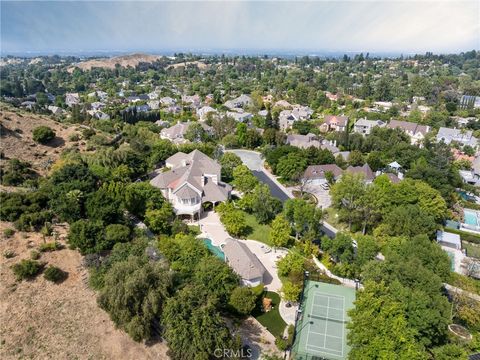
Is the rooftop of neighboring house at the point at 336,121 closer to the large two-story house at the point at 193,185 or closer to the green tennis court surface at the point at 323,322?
the large two-story house at the point at 193,185

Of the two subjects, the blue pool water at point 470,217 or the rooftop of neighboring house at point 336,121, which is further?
the rooftop of neighboring house at point 336,121

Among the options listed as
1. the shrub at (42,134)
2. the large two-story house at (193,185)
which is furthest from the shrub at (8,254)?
the shrub at (42,134)

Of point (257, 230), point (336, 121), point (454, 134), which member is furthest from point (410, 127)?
point (257, 230)

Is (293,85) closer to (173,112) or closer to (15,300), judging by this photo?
(173,112)

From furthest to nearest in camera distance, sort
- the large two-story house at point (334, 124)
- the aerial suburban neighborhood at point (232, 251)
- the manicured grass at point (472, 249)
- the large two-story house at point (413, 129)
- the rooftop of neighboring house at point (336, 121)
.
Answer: the rooftop of neighboring house at point (336, 121) < the large two-story house at point (334, 124) < the large two-story house at point (413, 129) < the manicured grass at point (472, 249) < the aerial suburban neighborhood at point (232, 251)

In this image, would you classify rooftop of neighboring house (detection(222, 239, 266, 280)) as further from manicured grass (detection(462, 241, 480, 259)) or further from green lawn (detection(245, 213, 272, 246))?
manicured grass (detection(462, 241, 480, 259))

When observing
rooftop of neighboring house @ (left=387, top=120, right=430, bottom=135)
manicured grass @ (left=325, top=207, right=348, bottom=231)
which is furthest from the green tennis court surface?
rooftop of neighboring house @ (left=387, top=120, right=430, bottom=135)
